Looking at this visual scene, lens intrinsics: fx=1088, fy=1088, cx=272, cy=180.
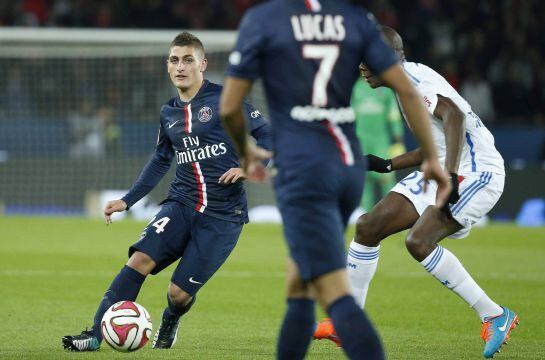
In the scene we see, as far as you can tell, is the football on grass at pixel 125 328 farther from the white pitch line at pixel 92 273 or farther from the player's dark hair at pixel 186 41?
the white pitch line at pixel 92 273

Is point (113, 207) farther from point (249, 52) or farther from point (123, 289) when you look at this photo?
point (249, 52)

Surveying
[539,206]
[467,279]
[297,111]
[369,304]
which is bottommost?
[539,206]

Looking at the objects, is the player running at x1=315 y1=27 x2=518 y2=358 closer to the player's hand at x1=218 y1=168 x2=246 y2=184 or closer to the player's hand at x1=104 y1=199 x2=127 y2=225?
the player's hand at x1=218 y1=168 x2=246 y2=184

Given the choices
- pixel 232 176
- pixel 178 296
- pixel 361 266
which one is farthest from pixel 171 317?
pixel 361 266

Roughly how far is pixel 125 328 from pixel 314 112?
2.36 metres

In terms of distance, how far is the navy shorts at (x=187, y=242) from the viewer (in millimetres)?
6938

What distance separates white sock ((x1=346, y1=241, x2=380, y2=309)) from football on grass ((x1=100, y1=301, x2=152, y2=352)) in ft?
4.87

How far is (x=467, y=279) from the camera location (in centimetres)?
706

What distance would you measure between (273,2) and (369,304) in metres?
5.23

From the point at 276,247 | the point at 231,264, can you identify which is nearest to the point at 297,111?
the point at 231,264

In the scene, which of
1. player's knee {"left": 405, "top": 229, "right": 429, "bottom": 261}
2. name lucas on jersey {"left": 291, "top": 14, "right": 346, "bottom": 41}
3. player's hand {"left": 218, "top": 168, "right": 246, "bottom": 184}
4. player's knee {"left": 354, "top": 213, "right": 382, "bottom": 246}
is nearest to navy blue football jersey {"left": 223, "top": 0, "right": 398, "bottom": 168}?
name lucas on jersey {"left": 291, "top": 14, "right": 346, "bottom": 41}

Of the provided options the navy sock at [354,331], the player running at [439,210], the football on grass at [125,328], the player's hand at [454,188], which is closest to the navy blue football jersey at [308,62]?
the navy sock at [354,331]

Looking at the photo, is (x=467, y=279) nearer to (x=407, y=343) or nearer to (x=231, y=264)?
(x=407, y=343)

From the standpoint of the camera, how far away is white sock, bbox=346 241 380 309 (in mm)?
7297
